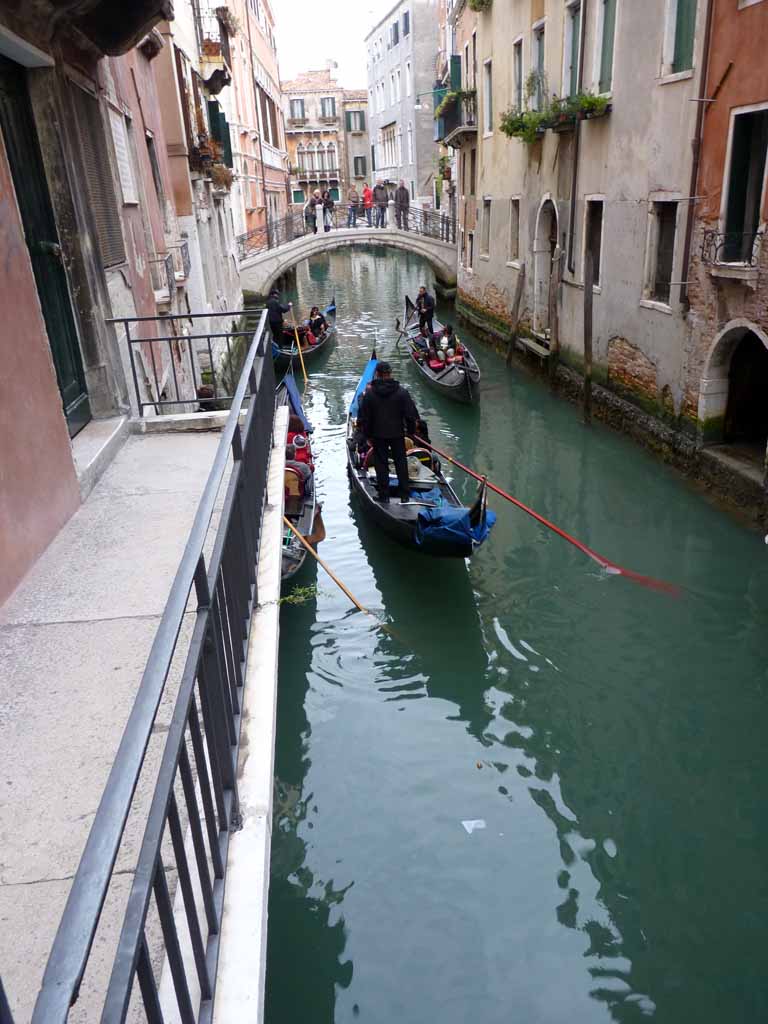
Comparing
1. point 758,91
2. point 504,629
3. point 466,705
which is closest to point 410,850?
point 466,705

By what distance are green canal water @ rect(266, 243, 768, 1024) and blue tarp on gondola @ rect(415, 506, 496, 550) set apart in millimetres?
628

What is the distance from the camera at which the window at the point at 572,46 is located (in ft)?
39.4

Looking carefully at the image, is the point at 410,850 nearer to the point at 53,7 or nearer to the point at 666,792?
the point at 666,792

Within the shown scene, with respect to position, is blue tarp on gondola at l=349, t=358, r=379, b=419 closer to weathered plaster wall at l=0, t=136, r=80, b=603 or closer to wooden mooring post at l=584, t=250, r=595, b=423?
wooden mooring post at l=584, t=250, r=595, b=423

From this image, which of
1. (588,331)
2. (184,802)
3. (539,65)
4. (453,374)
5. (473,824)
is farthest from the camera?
(539,65)

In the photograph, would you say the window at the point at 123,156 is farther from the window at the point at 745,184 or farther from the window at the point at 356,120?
the window at the point at 356,120

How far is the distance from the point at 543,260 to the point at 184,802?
1421cm

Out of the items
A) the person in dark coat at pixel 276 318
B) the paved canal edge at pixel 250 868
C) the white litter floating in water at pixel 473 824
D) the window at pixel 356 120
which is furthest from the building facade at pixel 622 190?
the window at pixel 356 120

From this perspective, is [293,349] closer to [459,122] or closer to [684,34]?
[459,122]

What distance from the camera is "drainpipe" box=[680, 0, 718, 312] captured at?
26.4 ft

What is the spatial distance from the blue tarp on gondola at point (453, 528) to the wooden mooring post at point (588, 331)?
571 centimetres

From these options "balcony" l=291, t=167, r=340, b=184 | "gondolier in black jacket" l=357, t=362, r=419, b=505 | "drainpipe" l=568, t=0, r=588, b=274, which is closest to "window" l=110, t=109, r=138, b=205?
"gondolier in black jacket" l=357, t=362, r=419, b=505

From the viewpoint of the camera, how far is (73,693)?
2.85 m

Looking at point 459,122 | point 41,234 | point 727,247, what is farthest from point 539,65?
point 41,234
